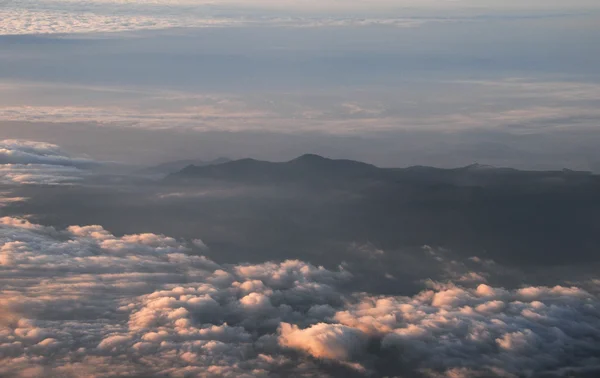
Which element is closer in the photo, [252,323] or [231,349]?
[231,349]

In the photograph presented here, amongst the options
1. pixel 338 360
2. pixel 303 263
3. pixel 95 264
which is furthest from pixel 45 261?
pixel 338 360

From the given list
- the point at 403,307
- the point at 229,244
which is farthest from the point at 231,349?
the point at 229,244

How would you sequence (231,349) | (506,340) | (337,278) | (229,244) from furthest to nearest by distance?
(229,244) → (337,278) → (506,340) → (231,349)

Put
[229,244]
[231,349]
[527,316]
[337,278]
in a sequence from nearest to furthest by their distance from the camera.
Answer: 1. [231,349]
2. [527,316]
3. [337,278]
4. [229,244]

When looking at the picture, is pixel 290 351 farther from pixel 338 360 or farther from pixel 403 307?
pixel 403 307

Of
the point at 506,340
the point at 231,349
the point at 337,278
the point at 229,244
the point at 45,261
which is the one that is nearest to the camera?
the point at 231,349

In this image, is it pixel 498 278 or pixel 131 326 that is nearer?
pixel 131 326

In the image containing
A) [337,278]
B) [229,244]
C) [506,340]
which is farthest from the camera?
[229,244]

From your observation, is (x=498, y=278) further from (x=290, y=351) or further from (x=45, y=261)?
(x=45, y=261)
